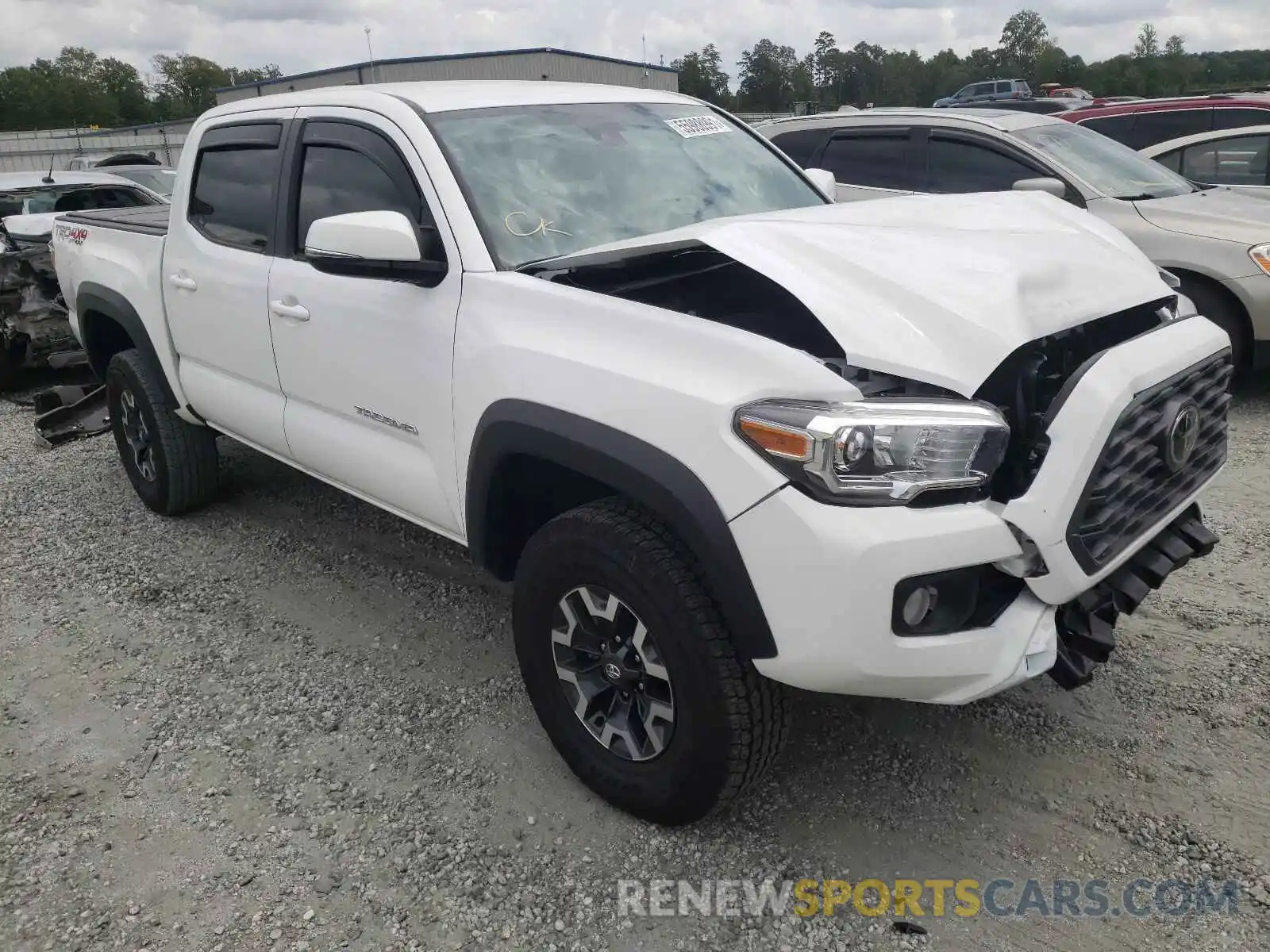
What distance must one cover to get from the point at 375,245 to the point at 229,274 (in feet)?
4.69

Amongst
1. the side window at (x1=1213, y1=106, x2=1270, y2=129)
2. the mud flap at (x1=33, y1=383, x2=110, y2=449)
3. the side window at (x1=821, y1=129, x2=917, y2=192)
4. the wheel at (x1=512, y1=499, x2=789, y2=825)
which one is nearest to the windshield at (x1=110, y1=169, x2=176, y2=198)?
the mud flap at (x1=33, y1=383, x2=110, y2=449)

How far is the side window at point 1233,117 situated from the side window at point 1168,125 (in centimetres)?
6

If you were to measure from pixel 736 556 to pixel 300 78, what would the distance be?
3806cm

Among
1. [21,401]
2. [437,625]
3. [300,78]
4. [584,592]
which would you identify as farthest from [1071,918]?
[300,78]

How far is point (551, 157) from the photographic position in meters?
3.19

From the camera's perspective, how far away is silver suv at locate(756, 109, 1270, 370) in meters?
5.73

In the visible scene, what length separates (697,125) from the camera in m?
3.72

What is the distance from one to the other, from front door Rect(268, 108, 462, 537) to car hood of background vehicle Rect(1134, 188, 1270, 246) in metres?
4.93

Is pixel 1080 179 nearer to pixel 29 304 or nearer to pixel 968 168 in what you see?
pixel 968 168

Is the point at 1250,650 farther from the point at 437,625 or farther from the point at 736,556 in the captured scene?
the point at 437,625

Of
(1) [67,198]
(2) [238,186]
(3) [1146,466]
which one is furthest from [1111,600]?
(1) [67,198]

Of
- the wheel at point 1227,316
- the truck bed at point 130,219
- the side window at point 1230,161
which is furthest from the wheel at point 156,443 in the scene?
the side window at point 1230,161

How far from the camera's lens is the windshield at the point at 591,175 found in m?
2.98

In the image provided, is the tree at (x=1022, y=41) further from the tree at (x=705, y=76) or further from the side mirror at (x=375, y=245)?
the side mirror at (x=375, y=245)
